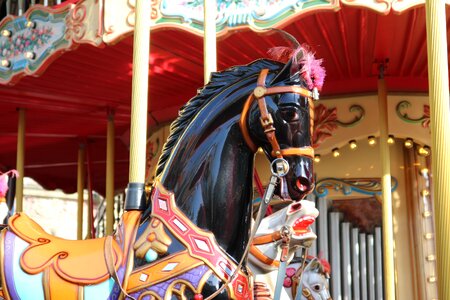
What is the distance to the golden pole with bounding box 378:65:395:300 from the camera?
6.82 metres

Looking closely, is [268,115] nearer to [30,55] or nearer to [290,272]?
[290,272]

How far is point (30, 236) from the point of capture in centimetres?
325

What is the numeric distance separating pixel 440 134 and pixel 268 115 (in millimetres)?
1449

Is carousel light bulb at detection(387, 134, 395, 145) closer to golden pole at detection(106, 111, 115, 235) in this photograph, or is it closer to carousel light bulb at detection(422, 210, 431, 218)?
carousel light bulb at detection(422, 210, 431, 218)

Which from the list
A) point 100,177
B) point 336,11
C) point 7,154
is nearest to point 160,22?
point 336,11

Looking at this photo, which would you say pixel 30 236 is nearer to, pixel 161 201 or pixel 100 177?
pixel 161 201

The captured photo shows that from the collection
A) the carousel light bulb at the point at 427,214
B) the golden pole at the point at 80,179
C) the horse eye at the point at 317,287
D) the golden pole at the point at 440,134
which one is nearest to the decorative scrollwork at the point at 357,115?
the carousel light bulb at the point at 427,214

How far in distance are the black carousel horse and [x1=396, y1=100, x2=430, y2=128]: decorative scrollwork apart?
516 centimetres

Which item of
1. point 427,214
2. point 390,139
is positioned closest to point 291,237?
point 390,139

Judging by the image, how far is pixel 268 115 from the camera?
115 inches

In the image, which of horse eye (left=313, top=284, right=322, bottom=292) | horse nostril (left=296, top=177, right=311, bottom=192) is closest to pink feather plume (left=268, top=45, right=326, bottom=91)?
horse nostril (left=296, top=177, right=311, bottom=192)

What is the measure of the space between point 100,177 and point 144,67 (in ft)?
36.9

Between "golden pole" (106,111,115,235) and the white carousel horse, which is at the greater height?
"golden pole" (106,111,115,235)

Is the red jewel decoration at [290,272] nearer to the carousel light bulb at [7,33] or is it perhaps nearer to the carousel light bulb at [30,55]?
Answer: the carousel light bulb at [30,55]
